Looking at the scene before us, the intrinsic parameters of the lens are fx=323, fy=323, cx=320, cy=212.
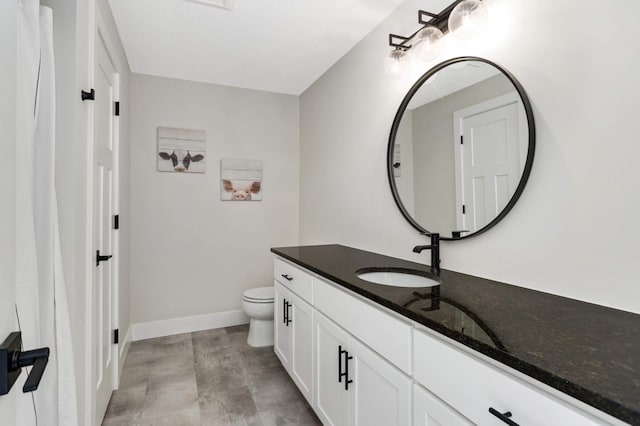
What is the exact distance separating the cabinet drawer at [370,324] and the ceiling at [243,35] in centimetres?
172

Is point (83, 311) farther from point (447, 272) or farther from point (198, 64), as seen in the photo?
point (198, 64)

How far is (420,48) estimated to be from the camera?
1705 millimetres

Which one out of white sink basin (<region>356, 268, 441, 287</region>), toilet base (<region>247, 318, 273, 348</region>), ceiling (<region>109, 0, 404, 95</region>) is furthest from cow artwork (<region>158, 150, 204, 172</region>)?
white sink basin (<region>356, 268, 441, 287</region>)

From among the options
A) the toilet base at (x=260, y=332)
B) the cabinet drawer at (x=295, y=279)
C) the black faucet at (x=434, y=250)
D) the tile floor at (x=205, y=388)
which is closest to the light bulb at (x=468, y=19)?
the black faucet at (x=434, y=250)

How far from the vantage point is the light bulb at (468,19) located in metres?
1.38

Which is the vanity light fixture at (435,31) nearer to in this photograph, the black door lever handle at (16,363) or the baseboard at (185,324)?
the black door lever handle at (16,363)

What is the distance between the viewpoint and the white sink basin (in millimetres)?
1633

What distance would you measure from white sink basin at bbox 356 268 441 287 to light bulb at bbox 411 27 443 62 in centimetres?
113

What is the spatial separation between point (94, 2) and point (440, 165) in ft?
6.26

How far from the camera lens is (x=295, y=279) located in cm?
209

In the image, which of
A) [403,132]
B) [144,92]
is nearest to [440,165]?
[403,132]

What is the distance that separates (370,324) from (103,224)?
5.40 ft

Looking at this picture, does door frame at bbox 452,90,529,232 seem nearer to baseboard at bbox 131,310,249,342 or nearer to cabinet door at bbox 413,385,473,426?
cabinet door at bbox 413,385,473,426

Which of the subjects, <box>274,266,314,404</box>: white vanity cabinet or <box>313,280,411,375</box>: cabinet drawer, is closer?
<box>313,280,411,375</box>: cabinet drawer
